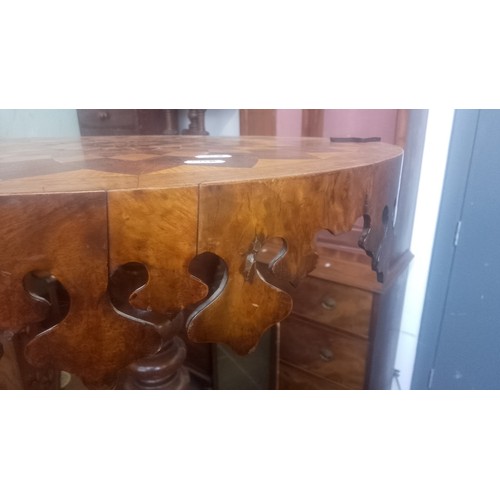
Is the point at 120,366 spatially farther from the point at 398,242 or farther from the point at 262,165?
the point at 398,242

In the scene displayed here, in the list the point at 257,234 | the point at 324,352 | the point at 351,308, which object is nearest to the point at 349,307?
the point at 351,308

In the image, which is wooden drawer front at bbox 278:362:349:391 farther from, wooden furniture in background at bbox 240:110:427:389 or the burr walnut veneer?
the burr walnut veneer

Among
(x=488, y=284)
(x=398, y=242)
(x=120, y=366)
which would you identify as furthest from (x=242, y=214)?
(x=488, y=284)

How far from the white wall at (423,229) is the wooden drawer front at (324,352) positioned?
13.2 inches

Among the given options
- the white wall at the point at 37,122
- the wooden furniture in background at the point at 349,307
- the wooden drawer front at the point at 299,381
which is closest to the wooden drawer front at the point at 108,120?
the white wall at the point at 37,122

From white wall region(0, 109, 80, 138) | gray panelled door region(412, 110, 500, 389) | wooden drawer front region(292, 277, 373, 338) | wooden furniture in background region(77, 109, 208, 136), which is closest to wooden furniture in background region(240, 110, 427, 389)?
wooden drawer front region(292, 277, 373, 338)

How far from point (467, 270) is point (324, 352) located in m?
0.51

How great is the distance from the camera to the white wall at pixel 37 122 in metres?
1.43

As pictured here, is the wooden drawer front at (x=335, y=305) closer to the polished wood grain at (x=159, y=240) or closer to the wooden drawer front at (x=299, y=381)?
the wooden drawer front at (x=299, y=381)

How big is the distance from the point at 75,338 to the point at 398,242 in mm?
1005

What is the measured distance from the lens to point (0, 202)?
0.97 ft

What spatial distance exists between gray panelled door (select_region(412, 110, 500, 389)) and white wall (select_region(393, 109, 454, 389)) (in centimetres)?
2

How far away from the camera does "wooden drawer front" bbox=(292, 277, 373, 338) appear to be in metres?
1.09

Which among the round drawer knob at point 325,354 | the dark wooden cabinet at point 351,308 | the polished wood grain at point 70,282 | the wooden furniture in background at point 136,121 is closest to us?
the polished wood grain at point 70,282
